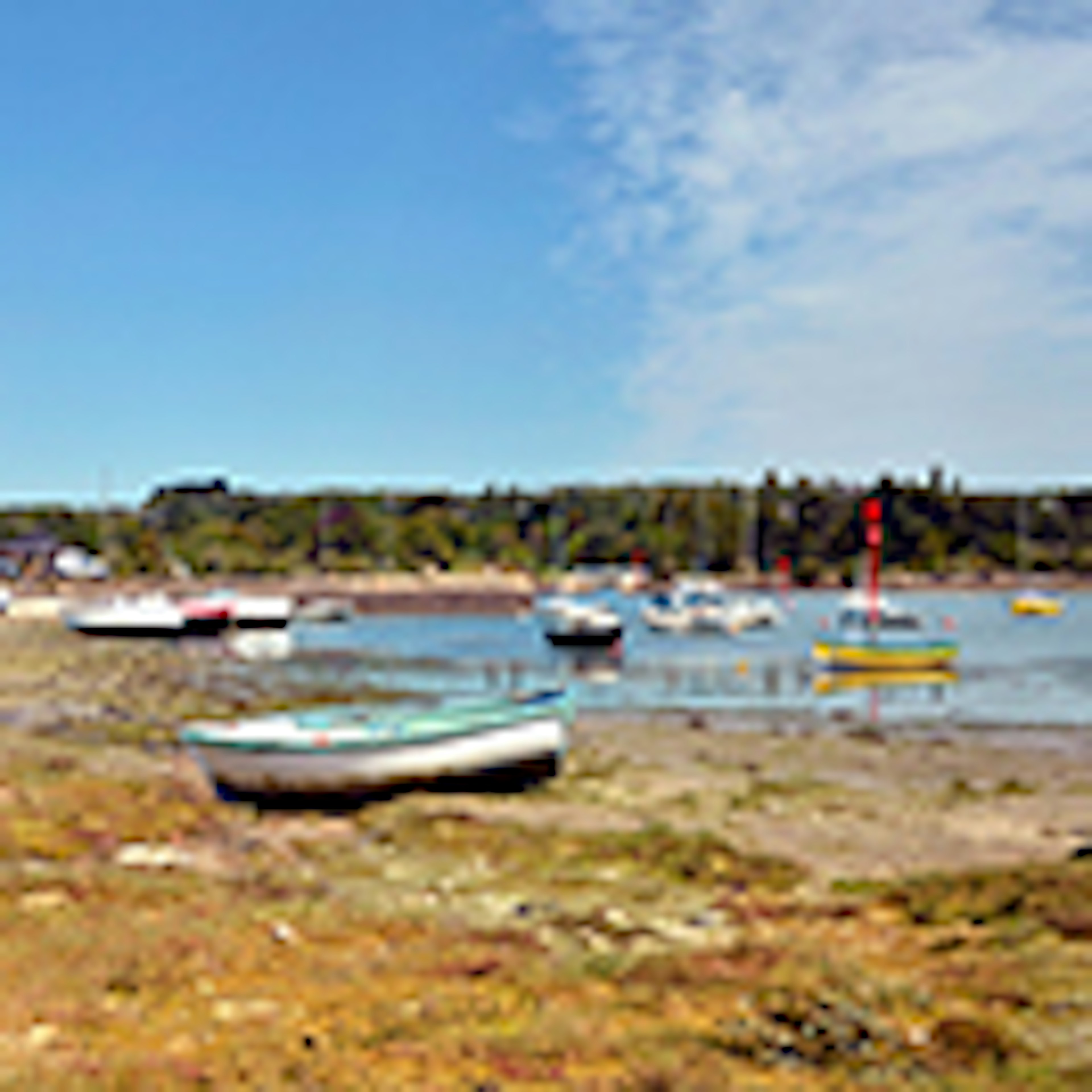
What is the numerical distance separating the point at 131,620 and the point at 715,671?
138 ft

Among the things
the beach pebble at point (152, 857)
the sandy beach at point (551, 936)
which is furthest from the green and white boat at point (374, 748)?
the beach pebble at point (152, 857)

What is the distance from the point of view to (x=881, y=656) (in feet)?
199

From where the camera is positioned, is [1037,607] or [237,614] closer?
[237,614]

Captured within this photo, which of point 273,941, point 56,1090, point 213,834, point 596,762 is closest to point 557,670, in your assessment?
point 596,762

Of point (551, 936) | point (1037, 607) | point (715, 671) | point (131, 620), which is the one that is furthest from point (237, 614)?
point (1037, 607)

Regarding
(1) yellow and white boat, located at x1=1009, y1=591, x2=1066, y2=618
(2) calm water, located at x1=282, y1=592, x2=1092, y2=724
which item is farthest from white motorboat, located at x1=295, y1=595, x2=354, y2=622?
(1) yellow and white boat, located at x1=1009, y1=591, x2=1066, y2=618

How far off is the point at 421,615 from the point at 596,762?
119m

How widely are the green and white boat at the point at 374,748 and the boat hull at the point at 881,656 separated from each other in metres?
39.2

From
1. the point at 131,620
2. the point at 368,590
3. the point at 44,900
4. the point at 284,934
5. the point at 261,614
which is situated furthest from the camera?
the point at 368,590

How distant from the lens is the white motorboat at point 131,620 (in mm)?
82312

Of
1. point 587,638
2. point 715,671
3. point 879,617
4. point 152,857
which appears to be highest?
point 152,857

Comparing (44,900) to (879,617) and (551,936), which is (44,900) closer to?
(551,936)

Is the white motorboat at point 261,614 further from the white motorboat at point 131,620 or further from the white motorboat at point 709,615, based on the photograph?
the white motorboat at point 709,615

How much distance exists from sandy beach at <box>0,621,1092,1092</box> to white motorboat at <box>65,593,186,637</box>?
59.9 m
